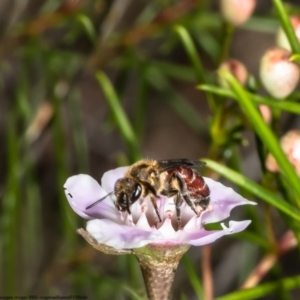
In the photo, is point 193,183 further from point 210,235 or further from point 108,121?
point 108,121

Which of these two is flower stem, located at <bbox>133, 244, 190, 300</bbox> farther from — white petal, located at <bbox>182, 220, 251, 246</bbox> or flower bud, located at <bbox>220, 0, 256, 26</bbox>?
flower bud, located at <bbox>220, 0, 256, 26</bbox>

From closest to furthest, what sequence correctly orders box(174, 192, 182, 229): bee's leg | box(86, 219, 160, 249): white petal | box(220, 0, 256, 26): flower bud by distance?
box(86, 219, 160, 249): white petal, box(174, 192, 182, 229): bee's leg, box(220, 0, 256, 26): flower bud

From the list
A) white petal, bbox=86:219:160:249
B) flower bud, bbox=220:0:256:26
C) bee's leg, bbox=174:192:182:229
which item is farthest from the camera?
flower bud, bbox=220:0:256:26

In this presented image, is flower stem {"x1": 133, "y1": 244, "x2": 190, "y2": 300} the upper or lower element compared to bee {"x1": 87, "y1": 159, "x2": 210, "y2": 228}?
lower

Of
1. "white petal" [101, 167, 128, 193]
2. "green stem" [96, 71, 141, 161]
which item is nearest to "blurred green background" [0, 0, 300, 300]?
"green stem" [96, 71, 141, 161]

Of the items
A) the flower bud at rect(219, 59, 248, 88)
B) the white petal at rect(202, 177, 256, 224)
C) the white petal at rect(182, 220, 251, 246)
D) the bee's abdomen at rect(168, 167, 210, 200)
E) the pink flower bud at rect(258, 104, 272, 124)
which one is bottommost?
the white petal at rect(182, 220, 251, 246)

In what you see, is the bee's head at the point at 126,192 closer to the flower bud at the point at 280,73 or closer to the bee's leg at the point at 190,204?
the bee's leg at the point at 190,204

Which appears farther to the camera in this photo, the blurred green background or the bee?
the blurred green background

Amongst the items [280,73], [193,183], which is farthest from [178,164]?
[280,73]
